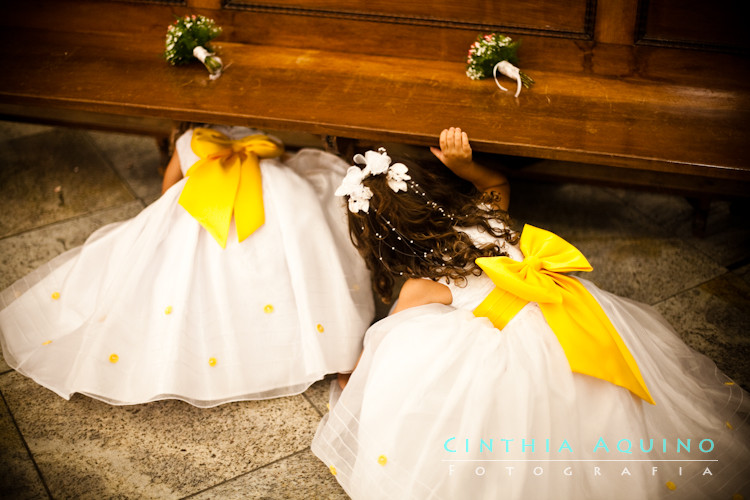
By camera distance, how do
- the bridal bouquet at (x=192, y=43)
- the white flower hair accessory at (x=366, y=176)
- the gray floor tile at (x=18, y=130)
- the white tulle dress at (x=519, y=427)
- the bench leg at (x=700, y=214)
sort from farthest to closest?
the gray floor tile at (x=18, y=130) < the bench leg at (x=700, y=214) < the bridal bouquet at (x=192, y=43) < the white flower hair accessory at (x=366, y=176) < the white tulle dress at (x=519, y=427)

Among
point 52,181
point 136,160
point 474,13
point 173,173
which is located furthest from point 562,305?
point 52,181

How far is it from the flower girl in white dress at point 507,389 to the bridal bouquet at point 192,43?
0.95 m

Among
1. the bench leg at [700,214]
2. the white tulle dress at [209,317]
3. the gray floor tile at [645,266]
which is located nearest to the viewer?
the white tulle dress at [209,317]

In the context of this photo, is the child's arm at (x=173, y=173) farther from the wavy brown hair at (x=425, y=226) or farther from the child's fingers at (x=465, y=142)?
the child's fingers at (x=465, y=142)

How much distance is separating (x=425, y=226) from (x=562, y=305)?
53 cm

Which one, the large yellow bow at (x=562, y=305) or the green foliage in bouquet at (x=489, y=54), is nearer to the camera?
the large yellow bow at (x=562, y=305)

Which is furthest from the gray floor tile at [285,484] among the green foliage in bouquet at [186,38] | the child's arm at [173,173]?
the green foliage in bouquet at [186,38]

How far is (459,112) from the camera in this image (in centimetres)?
249

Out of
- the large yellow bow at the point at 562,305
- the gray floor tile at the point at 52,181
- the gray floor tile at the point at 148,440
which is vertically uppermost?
the large yellow bow at the point at 562,305

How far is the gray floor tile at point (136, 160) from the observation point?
378 cm

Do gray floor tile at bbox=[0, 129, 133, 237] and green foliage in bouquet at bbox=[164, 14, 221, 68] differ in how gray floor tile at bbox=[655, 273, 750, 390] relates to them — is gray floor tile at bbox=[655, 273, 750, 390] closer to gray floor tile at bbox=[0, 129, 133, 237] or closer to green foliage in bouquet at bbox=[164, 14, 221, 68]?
green foliage in bouquet at bbox=[164, 14, 221, 68]

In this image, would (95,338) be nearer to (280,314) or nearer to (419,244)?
(280,314)

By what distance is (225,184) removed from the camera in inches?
102

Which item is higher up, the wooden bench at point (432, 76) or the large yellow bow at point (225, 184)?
the wooden bench at point (432, 76)
